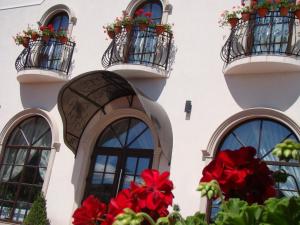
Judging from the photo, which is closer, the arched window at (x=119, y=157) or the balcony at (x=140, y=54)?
the balcony at (x=140, y=54)

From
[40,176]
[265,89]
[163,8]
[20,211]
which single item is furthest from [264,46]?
[20,211]

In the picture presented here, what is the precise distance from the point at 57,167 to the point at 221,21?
549 cm

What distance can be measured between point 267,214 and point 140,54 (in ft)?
28.7

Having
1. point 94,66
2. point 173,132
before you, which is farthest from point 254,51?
point 94,66

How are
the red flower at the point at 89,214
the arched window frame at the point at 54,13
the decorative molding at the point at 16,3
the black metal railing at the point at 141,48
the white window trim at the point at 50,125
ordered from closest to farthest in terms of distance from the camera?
the red flower at the point at 89,214, the black metal railing at the point at 141,48, the white window trim at the point at 50,125, the arched window frame at the point at 54,13, the decorative molding at the point at 16,3

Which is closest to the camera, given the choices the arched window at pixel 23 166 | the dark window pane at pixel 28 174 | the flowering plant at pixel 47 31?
the arched window at pixel 23 166

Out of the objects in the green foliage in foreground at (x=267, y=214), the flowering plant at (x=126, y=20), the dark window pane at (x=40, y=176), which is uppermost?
the flowering plant at (x=126, y=20)

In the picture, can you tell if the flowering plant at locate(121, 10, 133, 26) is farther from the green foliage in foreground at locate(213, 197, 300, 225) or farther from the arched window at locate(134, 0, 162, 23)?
the green foliage in foreground at locate(213, 197, 300, 225)

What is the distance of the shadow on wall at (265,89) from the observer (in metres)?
8.04

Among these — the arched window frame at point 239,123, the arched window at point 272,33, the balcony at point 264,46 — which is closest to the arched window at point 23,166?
the arched window frame at point 239,123

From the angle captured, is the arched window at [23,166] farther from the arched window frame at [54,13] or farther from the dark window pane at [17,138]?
the arched window frame at [54,13]

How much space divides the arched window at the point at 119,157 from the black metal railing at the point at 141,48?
4.90 ft

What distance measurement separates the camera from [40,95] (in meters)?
11.5

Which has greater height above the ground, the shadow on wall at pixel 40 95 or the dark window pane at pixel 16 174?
the shadow on wall at pixel 40 95
